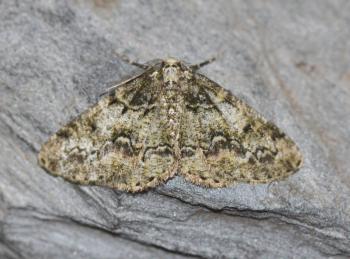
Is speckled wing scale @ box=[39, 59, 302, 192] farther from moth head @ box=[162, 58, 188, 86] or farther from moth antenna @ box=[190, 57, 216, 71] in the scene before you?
moth antenna @ box=[190, 57, 216, 71]

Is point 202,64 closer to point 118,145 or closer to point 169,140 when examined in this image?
point 169,140

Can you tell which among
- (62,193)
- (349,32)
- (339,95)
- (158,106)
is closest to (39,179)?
(62,193)

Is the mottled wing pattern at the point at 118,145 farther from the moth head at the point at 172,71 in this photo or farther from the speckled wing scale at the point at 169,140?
the moth head at the point at 172,71

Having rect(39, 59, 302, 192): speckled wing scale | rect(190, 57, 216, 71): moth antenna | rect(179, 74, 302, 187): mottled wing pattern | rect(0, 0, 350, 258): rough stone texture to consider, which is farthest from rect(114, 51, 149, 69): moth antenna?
rect(179, 74, 302, 187): mottled wing pattern

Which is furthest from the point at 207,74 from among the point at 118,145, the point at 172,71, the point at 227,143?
the point at 118,145

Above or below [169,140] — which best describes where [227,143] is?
above

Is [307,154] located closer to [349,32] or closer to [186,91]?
[186,91]

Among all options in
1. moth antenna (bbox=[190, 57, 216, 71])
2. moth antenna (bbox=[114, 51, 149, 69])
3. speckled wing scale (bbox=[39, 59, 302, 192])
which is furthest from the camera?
moth antenna (bbox=[190, 57, 216, 71])
